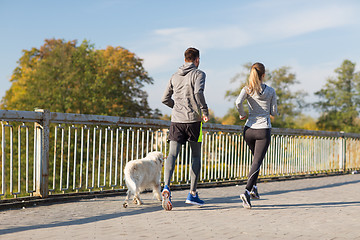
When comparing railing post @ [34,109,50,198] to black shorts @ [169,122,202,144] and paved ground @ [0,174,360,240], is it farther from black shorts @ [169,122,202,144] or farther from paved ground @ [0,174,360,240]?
black shorts @ [169,122,202,144]

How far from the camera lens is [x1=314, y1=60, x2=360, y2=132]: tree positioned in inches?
2231

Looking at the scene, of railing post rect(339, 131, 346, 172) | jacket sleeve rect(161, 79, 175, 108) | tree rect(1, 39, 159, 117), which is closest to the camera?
jacket sleeve rect(161, 79, 175, 108)

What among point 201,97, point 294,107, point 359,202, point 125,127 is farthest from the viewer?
point 294,107

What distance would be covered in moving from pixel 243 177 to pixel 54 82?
28111 millimetres

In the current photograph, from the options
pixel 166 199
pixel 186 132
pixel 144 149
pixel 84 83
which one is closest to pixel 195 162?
pixel 186 132

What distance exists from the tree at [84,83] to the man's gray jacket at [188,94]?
95.8 ft

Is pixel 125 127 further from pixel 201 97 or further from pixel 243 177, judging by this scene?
pixel 243 177

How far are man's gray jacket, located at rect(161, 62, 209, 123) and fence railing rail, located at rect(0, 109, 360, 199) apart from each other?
1522mm

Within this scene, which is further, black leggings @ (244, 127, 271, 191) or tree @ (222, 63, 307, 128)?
tree @ (222, 63, 307, 128)

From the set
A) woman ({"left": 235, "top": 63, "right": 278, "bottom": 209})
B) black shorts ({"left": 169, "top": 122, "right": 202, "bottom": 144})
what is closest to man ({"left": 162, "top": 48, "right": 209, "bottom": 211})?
black shorts ({"left": 169, "top": 122, "right": 202, "bottom": 144})

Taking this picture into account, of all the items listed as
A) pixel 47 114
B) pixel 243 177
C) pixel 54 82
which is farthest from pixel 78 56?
pixel 47 114

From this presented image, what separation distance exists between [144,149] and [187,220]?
5919 mm

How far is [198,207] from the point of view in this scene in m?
6.05

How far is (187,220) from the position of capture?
5.04 m
